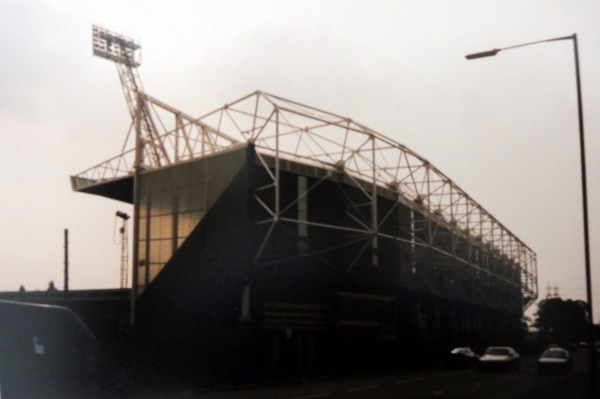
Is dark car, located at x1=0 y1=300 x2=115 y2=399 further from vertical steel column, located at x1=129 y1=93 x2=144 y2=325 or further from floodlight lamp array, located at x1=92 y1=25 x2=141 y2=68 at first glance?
floodlight lamp array, located at x1=92 y1=25 x2=141 y2=68

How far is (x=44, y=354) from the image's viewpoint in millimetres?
10117

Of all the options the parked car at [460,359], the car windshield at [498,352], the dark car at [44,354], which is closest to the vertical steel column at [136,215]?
the car windshield at [498,352]

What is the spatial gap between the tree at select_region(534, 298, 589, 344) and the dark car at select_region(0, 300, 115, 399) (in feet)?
402

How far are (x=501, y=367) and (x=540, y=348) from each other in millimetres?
66810

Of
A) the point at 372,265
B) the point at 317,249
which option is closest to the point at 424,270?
the point at 372,265

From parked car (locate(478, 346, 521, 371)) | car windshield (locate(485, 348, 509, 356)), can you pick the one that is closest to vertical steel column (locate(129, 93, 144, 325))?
parked car (locate(478, 346, 521, 371))

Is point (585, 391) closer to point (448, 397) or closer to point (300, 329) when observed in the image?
point (448, 397)

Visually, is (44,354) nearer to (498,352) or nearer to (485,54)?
(485,54)

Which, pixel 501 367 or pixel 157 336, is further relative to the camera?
pixel 501 367

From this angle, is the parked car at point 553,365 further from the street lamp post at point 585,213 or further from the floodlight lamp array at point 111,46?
the floodlight lamp array at point 111,46

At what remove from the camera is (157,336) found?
110 ft

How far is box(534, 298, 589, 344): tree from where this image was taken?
134000 mm

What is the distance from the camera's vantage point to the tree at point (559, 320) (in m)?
134

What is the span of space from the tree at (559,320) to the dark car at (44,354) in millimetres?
122636
